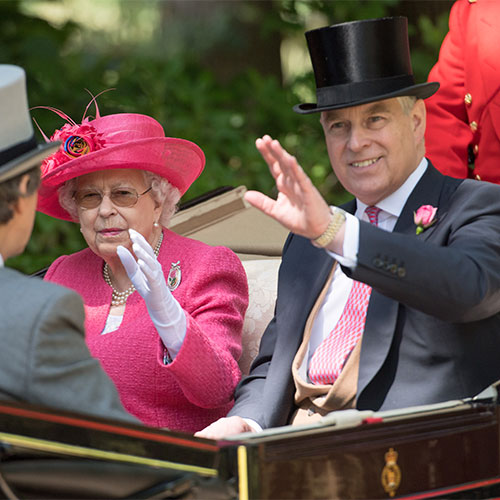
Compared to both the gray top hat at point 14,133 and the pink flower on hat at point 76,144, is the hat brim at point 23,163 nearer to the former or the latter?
the gray top hat at point 14,133

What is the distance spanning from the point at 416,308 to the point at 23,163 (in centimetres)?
93

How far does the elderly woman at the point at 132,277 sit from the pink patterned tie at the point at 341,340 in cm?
33

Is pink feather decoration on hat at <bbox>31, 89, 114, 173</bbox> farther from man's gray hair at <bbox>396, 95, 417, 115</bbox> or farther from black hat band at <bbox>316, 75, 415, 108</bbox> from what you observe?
man's gray hair at <bbox>396, 95, 417, 115</bbox>

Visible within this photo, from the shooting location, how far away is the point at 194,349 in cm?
260

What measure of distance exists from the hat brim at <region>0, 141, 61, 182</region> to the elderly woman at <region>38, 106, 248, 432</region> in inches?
26.7

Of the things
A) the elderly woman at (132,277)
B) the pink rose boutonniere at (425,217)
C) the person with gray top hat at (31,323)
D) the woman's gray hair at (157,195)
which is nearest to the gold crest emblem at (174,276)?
the elderly woman at (132,277)

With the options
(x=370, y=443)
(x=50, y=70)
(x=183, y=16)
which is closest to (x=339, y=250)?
(x=370, y=443)

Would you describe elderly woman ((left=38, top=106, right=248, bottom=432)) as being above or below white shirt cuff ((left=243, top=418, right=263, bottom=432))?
above

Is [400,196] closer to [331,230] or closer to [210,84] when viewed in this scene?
[331,230]

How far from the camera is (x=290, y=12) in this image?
6.14 metres

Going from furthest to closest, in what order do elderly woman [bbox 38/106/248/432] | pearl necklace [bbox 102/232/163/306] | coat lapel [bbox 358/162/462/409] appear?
pearl necklace [bbox 102/232/163/306] < elderly woman [bbox 38/106/248/432] < coat lapel [bbox 358/162/462/409]

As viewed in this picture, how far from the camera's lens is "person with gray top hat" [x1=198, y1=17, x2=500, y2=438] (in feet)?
6.91

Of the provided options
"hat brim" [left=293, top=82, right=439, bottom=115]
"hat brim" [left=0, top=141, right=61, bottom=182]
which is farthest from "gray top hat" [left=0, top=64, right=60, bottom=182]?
"hat brim" [left=293, top=82, right=439, bottom=115]

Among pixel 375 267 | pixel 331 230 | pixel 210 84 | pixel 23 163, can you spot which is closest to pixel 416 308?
pixel 375 267
